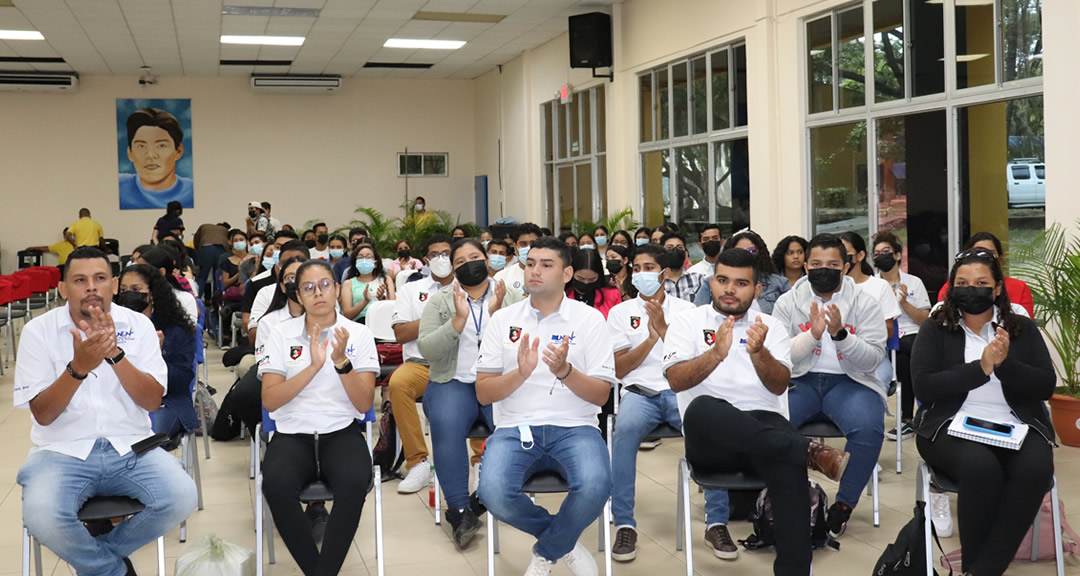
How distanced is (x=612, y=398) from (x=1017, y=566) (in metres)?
2.49

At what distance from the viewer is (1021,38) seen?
7301 millimetres

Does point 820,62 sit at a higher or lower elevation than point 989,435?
higher

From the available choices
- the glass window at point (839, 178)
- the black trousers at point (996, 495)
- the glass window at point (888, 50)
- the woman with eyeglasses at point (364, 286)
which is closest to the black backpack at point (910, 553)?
the black trousers at point (996, 495)

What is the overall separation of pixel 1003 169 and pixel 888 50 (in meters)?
1.76

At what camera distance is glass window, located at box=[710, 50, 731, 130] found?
11372 mm

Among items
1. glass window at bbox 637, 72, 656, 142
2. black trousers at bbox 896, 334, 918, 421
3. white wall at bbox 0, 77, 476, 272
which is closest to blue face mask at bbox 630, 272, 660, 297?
black trousers at bbox 896, 334, 918, 421

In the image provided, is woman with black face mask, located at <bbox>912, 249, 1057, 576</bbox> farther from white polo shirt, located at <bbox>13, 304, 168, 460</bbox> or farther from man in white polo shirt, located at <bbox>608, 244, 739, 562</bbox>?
white polo shirt, located at <bbox>13, 304, 168, 460</bbox>

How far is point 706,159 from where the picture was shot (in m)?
12.1

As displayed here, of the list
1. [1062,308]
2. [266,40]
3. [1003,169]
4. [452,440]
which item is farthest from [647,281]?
[266,40]

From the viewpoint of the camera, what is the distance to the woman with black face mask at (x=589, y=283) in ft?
18.9

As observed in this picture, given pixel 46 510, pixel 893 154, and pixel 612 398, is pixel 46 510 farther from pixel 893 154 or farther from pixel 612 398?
pixel 893 154

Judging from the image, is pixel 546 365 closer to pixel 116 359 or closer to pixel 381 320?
pixel 116 359

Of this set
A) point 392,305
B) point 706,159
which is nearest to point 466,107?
point 706,159

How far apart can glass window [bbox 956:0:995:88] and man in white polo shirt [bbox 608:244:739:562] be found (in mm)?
4075
